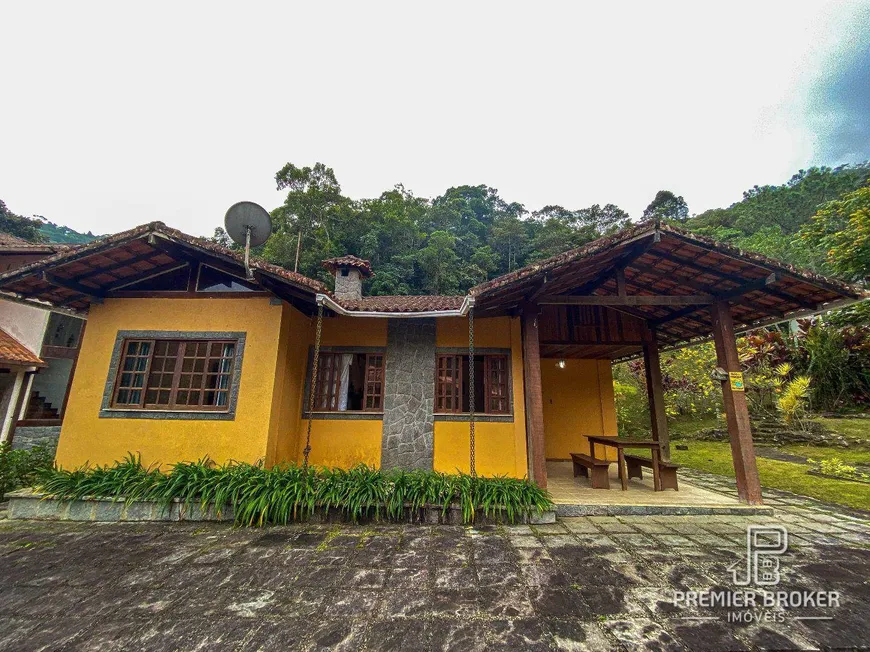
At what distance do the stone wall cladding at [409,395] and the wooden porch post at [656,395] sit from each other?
16.5ft

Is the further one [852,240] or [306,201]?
[306,201]

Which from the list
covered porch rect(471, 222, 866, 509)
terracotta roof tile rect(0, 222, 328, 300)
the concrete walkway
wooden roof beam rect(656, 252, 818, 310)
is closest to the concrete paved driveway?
the concrete walkway

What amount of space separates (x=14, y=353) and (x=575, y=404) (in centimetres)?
1319

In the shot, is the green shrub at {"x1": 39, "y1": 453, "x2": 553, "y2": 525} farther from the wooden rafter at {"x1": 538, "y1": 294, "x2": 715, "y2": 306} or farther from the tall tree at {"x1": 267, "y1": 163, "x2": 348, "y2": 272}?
the tall tree at {"x1": 267, "y1": 163, "x2": 348, "y2": 272}

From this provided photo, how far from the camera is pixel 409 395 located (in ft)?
20.6

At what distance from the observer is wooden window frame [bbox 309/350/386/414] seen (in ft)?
20.8

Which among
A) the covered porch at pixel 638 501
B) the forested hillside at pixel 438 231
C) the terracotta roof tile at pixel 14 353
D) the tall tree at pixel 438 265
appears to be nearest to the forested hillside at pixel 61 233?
the forested hillside at pixel 438 231

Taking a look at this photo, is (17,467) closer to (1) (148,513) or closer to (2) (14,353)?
(1) (148,513)

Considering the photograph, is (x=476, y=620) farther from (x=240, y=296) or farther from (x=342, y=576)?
(x=240, y=296)

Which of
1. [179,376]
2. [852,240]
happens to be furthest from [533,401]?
[852,240]

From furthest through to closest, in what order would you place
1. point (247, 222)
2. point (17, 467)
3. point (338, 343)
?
point (338, 343) < point (17, 467) < point (247, 222)

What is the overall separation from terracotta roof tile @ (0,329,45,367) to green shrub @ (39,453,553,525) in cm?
423

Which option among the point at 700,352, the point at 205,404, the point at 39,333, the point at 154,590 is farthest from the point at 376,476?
the point at 700,352

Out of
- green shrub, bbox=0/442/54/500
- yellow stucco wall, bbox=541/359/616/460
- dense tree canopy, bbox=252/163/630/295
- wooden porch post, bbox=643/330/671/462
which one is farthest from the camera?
dense tree canopy, bbox=252/163/630/295
